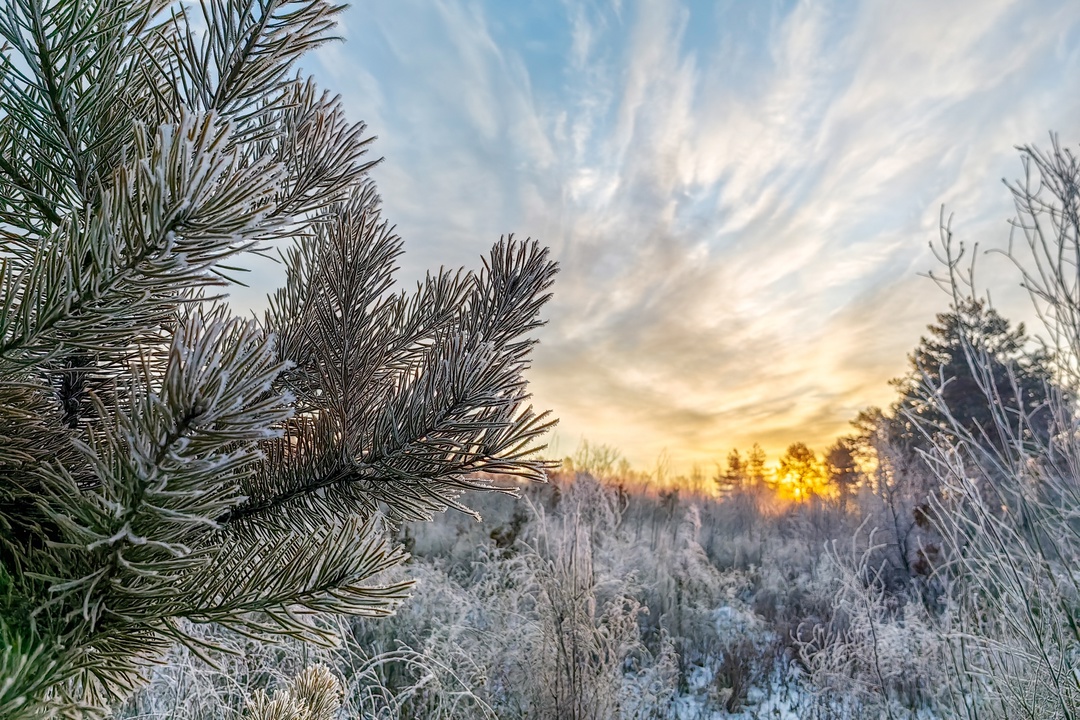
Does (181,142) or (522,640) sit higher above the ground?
(181,142)

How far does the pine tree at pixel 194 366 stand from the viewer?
589 millimetres

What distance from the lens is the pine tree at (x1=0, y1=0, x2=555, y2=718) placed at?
1.93 feet

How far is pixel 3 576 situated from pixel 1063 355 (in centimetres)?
341

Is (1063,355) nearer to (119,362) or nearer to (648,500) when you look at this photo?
(119,362)

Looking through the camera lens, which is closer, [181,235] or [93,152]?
[181,235]

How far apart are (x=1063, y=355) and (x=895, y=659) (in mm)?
2402

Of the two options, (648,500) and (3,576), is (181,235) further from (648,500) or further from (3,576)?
(648,500)

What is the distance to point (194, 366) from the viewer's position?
532 mm

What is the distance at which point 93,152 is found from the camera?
2.69 ft

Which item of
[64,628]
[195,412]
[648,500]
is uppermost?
[648,500]

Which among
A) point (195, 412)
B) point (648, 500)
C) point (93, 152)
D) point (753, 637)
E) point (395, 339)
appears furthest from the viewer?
point (648, 500)

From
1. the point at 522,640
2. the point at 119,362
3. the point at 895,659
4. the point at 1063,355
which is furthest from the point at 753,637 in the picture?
the point at 119,362

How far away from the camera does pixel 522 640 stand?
3.84 metres

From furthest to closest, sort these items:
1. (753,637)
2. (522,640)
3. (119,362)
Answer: (753,637)
(522,640)
(119,362)
